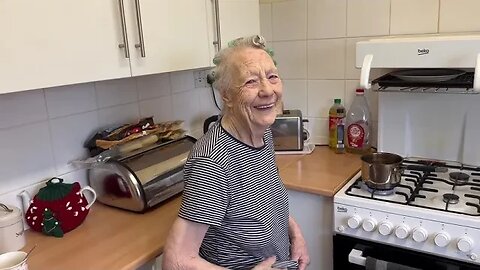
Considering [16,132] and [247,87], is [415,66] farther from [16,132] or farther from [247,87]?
[16,132]

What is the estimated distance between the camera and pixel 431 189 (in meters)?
1.51

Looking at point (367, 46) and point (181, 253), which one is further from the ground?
point (367, 46)

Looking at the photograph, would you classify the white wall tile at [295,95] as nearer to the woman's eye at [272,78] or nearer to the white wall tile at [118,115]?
the white wall tile at [118,115]

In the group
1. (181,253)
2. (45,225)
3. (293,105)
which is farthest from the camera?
(293,105)

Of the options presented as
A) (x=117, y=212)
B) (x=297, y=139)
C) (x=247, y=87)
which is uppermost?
(x=247, y=87)

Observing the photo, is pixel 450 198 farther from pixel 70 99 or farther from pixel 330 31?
pixel 70 99

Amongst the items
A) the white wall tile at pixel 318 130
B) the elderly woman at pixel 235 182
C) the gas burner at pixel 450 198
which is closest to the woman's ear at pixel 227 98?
the elderly woman at pixel 235 182

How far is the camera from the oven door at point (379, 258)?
1346 millimetres

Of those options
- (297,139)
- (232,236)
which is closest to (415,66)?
(297,139)

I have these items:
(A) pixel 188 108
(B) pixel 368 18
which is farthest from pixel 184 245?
(B) pixel 368 18

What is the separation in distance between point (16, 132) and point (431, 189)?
1.42 meters

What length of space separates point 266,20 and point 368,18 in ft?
1.73

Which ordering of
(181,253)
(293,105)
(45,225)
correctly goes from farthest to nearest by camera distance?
(293,105)
(45,225)
(181,253)

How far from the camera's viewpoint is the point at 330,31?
6.47 feet
